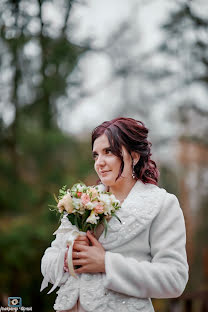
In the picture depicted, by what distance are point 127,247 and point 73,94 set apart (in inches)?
247

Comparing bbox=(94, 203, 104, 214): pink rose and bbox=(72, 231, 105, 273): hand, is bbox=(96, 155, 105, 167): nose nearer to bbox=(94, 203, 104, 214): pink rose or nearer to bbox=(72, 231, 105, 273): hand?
bbox=(94, 203, 104, 214): pink rose

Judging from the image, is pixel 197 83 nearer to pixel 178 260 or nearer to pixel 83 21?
pixel 83 21

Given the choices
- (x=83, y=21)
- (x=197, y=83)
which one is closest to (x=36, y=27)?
(x=83, y=21)

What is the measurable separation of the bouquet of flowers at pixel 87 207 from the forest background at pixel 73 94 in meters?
3.83

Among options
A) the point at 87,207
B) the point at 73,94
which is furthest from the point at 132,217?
the point at 73,94

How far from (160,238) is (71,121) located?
648 centimetres

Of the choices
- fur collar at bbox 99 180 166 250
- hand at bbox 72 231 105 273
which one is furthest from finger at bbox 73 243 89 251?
fur collar at bbox 99 180 166 250

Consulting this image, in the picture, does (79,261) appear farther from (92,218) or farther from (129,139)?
(129,139)

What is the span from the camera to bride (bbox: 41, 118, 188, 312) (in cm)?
188

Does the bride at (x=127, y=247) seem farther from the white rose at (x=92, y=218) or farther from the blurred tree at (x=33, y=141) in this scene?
the blurred tree at (x=33, y=141)

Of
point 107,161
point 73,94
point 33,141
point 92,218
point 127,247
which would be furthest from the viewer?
point 73,94

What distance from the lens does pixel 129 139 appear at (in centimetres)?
215

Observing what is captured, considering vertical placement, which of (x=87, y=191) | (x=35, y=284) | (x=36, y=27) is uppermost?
(x=36, y=27)

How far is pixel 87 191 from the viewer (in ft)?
6.55
